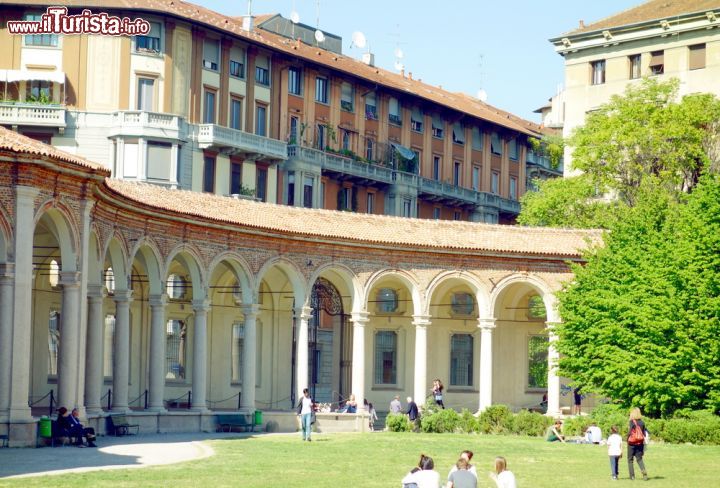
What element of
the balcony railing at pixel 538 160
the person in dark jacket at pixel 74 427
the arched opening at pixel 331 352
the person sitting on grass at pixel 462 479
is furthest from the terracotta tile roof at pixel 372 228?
the balcony railing at pixel 538 160

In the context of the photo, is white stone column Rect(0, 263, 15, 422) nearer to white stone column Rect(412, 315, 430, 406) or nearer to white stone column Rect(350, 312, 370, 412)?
white stone column Rect(350, 312, 370, 412)

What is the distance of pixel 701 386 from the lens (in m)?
43.8

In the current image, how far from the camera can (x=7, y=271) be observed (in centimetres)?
3484

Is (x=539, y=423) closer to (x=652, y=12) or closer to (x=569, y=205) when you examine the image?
(x=569, y=205)

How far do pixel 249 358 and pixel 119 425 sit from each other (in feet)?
27.5

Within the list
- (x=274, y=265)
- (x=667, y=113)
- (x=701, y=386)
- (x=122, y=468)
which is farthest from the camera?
(x=667, y=113)

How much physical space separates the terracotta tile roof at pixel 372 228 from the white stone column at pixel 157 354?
2.95 meters

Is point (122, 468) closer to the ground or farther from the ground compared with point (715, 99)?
closer to the ground

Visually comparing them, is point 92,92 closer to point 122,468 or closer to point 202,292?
point 202,292

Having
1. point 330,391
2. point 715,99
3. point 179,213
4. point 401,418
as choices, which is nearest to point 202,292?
point 179,213

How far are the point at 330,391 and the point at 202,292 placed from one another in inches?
555

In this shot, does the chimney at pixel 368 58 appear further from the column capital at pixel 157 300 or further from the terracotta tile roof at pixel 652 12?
the column capital at pixel 157 300

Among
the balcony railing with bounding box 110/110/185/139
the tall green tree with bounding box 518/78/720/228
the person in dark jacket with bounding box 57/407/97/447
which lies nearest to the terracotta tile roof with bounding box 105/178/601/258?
the tall green tree with bounding box 518/78/720/228

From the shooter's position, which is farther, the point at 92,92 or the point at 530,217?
the point at 530,217
